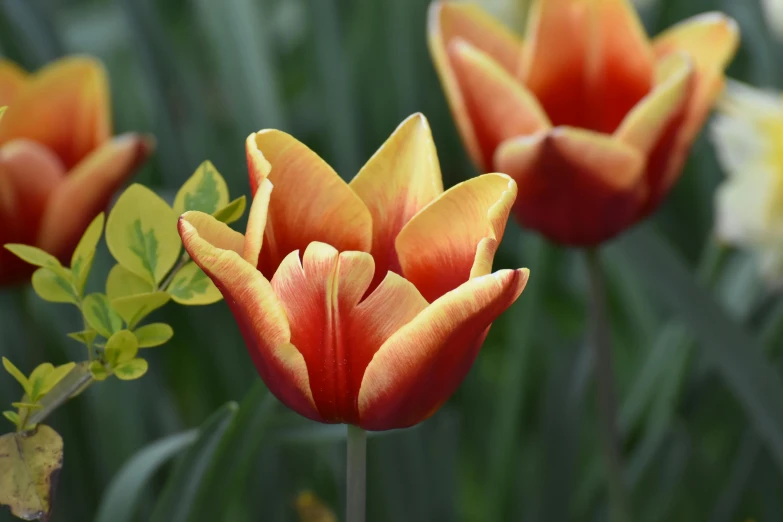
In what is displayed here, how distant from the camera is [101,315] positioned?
294 mm

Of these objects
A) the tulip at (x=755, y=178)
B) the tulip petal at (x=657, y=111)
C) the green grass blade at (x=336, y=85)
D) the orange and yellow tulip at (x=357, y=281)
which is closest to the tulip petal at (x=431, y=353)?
the orange and yellow tulip at (x=357, y=281)

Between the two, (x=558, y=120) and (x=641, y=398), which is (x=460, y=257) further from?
(x=641, y=398)

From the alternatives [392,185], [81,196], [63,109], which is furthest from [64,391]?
[63,109]

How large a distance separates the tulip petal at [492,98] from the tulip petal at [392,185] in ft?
0.58

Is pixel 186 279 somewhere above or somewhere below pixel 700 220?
above

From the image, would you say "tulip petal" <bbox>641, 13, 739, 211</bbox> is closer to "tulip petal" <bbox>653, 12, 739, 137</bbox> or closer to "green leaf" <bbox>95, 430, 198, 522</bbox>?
"tulip petal" <bbox>653, 12, 739, 137</bbox>

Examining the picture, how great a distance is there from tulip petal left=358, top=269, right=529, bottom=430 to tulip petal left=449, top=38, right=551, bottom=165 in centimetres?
23

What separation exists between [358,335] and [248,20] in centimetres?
58

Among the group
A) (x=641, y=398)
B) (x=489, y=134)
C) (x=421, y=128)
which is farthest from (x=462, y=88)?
(x=641, y=398)

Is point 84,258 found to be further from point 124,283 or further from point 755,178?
point 755,178

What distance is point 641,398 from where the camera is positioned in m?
0.70

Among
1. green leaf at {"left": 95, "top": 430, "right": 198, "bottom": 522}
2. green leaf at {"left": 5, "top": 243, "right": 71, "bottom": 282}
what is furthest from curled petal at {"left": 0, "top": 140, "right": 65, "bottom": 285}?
green leaf at {"left": 5, "top": 243, "right": 71, "bottom": 282}

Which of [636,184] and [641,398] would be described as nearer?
[636,184]

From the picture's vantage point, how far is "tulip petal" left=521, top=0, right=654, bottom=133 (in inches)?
21.3
